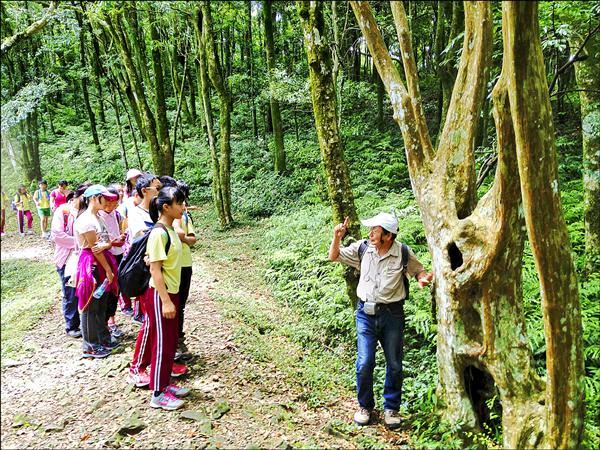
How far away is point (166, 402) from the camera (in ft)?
15.6

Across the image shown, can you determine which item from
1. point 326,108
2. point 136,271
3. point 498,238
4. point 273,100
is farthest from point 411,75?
point 273,100

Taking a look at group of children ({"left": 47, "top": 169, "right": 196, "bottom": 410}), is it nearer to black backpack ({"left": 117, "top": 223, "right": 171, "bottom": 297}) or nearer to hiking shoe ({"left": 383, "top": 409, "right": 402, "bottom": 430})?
black backpack ({"left": 117, "top": 223, "right": 171, "bottom": 297})

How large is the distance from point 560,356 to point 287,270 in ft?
23.8

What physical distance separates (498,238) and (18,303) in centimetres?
444

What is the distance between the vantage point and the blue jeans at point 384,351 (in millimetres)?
5012

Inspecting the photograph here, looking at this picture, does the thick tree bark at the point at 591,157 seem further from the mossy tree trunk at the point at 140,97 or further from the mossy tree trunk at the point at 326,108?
the mossy tree trunk at the point at 140,97

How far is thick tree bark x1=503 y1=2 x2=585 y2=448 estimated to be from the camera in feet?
10.3

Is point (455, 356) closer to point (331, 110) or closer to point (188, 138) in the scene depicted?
point (331, 110)

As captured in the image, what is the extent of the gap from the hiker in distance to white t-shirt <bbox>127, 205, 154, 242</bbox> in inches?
100

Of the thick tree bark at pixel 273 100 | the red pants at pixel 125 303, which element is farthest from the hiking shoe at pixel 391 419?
the thick tree bark at pixel 273 100

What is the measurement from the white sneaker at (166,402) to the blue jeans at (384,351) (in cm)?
199

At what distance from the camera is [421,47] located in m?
25.8

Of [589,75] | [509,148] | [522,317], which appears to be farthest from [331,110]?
[589,75]

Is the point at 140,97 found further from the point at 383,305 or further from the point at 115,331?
the point at 383,305
